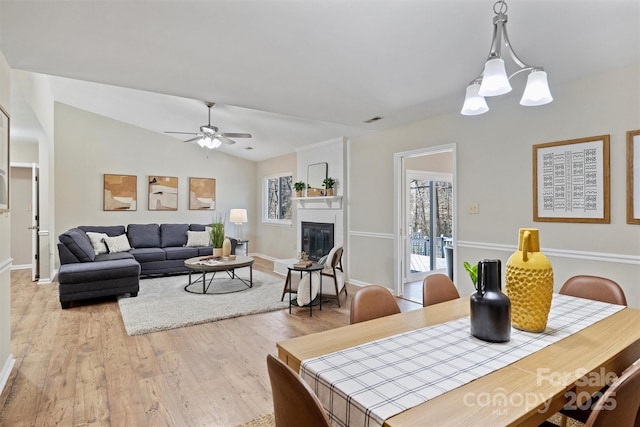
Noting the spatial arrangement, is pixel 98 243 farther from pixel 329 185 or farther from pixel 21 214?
pixel 329 185

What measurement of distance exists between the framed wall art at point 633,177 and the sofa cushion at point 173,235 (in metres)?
6.73

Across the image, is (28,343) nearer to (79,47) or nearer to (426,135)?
(79,47)

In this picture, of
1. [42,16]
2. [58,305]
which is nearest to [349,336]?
[42,16]

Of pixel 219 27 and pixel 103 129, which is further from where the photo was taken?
pixel 103 129

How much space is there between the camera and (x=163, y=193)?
7324 millimetres

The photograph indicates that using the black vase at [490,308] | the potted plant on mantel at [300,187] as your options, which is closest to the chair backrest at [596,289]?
the black vase at [490,308]

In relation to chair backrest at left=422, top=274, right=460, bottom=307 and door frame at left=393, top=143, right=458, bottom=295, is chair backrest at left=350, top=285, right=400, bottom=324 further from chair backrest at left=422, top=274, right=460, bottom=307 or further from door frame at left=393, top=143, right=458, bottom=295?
door frame at left=393, top=143, right=458, bottom=295

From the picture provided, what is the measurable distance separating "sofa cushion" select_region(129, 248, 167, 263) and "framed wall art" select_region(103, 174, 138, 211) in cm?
137

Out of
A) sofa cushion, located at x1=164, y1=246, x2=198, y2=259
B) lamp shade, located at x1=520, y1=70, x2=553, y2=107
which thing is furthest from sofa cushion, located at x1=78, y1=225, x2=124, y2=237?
lamp shade, located at x1=520, y1=70, x2=553, y2=107

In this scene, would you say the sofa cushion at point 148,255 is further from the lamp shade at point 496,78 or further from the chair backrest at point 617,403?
the chair backrest at point 617,403

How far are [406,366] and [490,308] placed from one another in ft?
1.45

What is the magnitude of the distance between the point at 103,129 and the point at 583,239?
310 inches

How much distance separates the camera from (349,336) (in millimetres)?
1406

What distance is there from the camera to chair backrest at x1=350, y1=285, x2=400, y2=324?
69.7 inches
